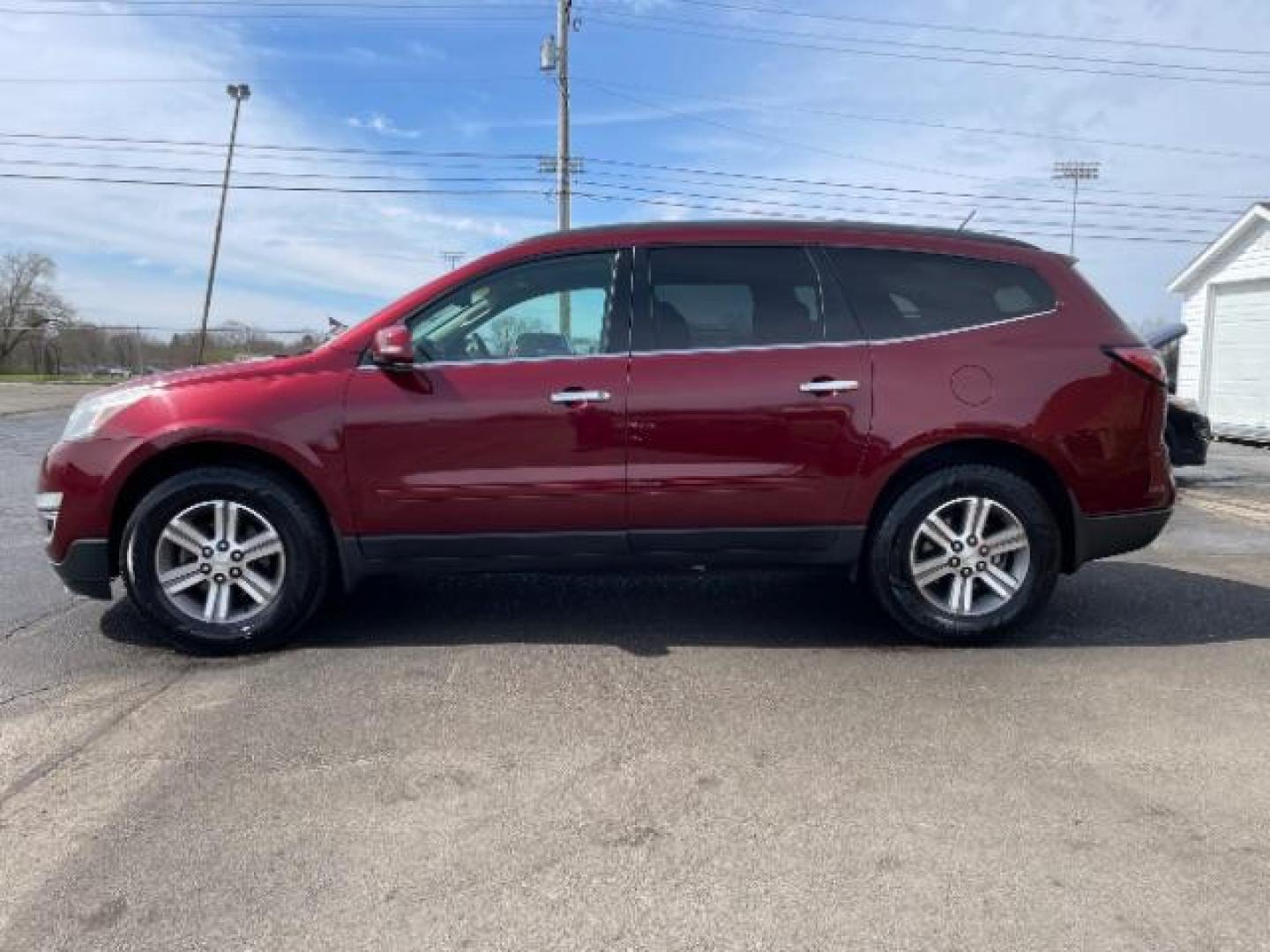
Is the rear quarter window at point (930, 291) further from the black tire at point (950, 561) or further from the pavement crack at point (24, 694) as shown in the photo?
the pavement crack at point (24, 694)

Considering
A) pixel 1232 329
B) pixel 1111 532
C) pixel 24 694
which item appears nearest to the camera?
pixel 24 694

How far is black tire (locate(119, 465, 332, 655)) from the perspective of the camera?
4238 mm

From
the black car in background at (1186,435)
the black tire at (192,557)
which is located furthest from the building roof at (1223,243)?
the black tire at (192,557)

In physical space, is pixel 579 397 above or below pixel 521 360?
below

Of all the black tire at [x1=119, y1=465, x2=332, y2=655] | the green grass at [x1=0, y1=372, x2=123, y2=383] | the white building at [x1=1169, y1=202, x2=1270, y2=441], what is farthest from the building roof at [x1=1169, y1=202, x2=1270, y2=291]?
the green grass at [x1=0, y1=372, x2=123, y2=383]

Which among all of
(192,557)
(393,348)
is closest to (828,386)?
(393,348)

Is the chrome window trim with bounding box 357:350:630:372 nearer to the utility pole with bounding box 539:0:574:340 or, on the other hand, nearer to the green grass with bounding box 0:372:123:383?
the utility pole with bounding box 539:0:574:340

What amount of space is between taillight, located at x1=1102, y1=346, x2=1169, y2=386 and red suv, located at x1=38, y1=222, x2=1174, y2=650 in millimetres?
12

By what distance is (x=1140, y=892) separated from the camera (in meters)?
2.50

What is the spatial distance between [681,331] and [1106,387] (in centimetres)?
191

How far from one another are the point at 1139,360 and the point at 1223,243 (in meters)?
16.2

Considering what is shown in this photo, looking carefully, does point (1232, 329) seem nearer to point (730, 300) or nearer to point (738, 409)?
point (730, 300)

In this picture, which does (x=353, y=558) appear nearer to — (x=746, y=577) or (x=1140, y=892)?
(x=746, y=577)

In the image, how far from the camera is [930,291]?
4.50m
